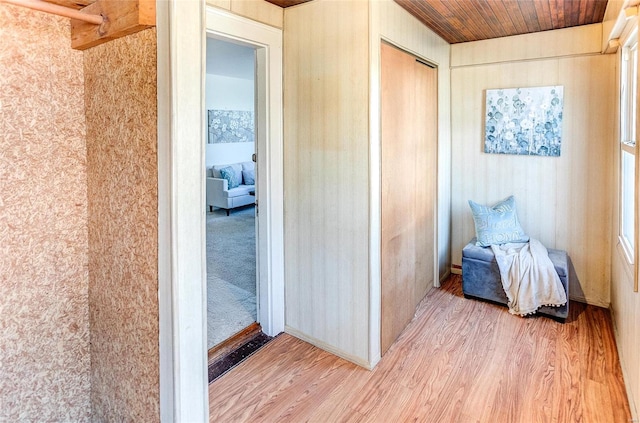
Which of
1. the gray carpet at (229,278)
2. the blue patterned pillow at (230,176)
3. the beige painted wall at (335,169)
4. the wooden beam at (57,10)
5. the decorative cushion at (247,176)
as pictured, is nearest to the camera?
the wooden beam at (57,10)

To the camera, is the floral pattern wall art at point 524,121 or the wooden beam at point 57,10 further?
the floral pattern wall art at point 524,121

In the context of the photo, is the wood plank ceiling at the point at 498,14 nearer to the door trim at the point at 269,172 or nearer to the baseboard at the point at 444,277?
the door trim at the point at 269,172

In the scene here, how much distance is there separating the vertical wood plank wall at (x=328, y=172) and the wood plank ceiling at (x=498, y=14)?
1.14 ft

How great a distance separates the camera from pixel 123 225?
1.44m

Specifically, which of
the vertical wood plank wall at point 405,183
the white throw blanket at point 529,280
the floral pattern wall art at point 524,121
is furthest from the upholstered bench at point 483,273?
the floral pattern wall art at point 524,121

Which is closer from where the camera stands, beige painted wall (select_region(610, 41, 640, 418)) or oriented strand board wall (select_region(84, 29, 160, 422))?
oriented strand board wall (select_region(84, 29, 160, 422))

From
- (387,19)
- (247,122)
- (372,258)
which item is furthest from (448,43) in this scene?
(247,122)

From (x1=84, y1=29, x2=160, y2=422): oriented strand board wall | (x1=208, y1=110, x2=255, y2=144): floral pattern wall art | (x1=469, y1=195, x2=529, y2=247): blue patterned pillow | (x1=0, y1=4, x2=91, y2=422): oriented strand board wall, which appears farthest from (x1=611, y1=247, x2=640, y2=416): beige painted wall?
(x1=208, y1=110, x2=255, y2=144): floral pattern wall art

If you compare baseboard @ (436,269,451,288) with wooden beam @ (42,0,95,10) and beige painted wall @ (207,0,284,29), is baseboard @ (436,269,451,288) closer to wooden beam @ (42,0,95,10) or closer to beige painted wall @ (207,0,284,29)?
beige painted wall @ (207,0,284,29)

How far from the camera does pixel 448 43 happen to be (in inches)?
155

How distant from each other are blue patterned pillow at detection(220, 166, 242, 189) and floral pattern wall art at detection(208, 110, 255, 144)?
0.77 metres

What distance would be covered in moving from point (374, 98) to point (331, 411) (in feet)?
5.99

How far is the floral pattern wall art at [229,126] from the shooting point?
26.2 feet

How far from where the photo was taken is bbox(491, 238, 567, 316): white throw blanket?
3.15 metres
